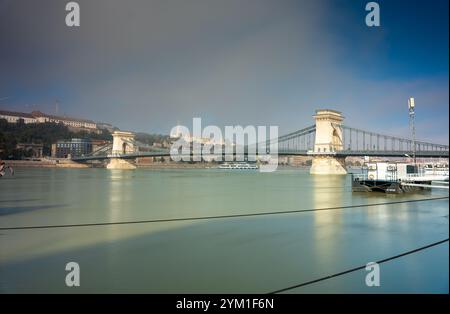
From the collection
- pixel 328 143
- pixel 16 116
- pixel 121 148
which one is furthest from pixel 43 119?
pixel 328 143

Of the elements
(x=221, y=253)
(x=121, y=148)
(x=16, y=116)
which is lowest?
(x=221, y=253)

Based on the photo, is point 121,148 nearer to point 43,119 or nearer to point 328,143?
point 43,119

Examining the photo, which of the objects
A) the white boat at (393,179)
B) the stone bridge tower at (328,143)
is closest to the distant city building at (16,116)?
the stone bridge tower at (328,143)

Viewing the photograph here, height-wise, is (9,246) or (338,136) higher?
(338,136)
